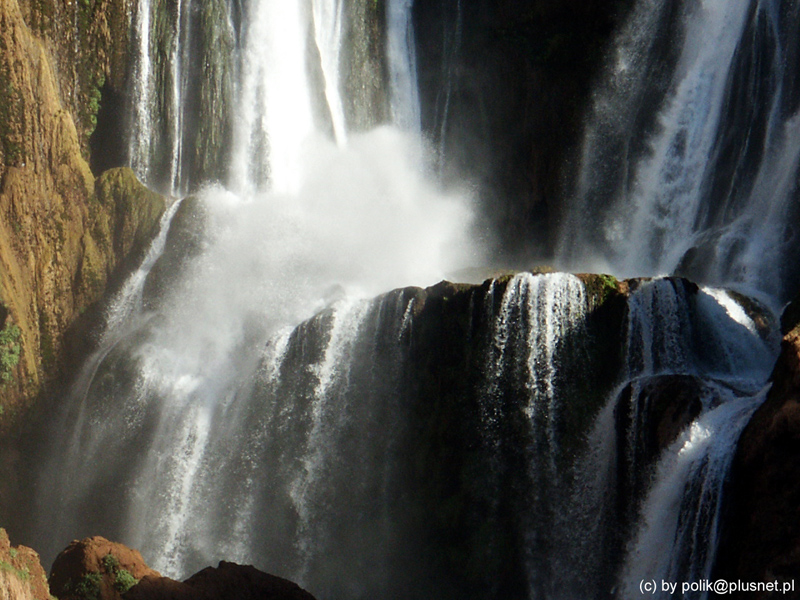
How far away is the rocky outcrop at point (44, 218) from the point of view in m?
17.7

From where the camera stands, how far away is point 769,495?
10.1 m

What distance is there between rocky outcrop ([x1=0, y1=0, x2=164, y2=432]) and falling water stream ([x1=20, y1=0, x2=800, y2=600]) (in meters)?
0.86

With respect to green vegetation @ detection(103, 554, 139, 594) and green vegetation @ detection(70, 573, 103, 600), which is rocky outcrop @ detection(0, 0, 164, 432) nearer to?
green vegetation @ detection(103, 554, 139, 594)

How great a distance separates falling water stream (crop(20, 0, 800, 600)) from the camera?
549 inches

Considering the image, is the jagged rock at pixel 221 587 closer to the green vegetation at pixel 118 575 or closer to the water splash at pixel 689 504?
the green vegetation at pixel 118 575

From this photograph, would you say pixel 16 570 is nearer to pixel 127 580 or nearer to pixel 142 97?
pixel 127 580

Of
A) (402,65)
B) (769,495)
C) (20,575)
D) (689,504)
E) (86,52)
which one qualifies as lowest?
(20,575)

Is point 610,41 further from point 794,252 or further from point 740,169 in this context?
point 794,252

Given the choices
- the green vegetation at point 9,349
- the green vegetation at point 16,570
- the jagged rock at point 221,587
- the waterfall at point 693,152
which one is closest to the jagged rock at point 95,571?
the jagged rock at point 221,587

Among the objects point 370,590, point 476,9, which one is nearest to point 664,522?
point 370,590

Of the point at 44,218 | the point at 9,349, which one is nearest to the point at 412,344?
the point at 9,349

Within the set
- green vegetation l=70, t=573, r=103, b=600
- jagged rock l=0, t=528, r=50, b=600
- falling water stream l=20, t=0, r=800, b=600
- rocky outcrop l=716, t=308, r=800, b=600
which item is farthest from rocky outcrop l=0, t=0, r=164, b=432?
rocky outcrop l=716, t=308, r=800, b=600

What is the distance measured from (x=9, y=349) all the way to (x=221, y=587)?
8339 mm

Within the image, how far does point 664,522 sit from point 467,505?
14.1 feet
